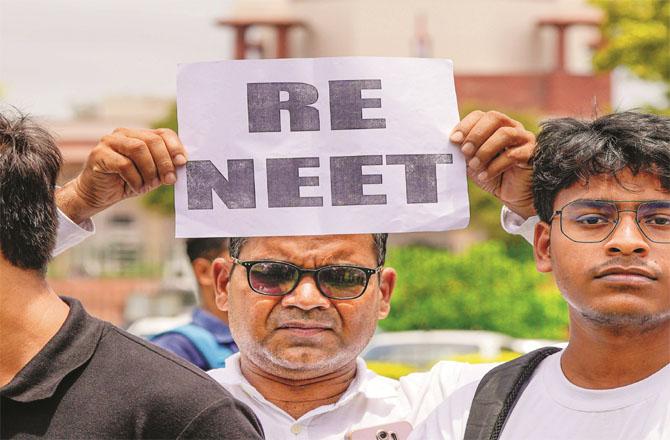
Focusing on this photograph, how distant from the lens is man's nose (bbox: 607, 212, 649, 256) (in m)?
2.61

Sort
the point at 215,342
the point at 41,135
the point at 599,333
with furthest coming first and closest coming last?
the point at 215,342 < the point at 599,333 < the point at 41,135

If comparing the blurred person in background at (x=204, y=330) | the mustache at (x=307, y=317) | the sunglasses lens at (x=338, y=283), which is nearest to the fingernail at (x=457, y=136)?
the sunglasses lens at (x=338, y=283)

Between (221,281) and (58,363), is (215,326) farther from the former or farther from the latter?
(58,363)

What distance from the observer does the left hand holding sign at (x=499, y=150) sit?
9.71 feet

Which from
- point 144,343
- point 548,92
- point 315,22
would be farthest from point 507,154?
point 315,22

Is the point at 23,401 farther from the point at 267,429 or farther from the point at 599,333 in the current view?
the point at 599,333

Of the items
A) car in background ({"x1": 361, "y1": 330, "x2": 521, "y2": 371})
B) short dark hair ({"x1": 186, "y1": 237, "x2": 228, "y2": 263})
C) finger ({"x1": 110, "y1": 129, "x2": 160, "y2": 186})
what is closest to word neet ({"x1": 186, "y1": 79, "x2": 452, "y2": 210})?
finger ({"x1": 110, "y1": 129, "x2": 160, "y2": 186})

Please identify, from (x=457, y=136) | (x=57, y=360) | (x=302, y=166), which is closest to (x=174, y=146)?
(x=302, y=166)

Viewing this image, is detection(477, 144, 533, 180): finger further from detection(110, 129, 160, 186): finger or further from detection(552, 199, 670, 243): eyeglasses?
detection(110, 129, 160, 186): finger

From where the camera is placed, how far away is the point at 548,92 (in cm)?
4197

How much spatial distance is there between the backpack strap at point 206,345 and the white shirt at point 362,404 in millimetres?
950

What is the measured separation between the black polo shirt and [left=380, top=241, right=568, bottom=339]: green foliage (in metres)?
10.6

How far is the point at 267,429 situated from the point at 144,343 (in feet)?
2.47

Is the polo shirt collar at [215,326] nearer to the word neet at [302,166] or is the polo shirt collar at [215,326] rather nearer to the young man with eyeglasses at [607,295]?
the word neet at [302,166]
